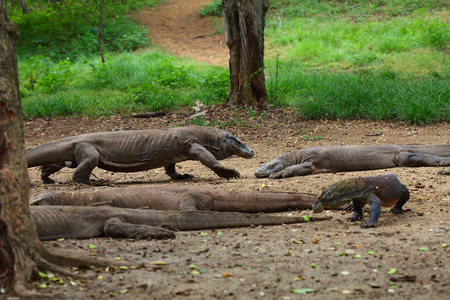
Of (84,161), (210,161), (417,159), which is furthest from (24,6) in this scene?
(417,159)

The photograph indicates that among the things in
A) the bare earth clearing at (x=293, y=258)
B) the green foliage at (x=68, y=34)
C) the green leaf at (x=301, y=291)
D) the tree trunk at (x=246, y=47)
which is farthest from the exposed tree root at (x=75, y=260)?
the green foliage at (x=68, y=34)

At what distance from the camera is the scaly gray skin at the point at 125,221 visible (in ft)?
12.4

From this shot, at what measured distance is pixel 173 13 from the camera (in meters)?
25.2

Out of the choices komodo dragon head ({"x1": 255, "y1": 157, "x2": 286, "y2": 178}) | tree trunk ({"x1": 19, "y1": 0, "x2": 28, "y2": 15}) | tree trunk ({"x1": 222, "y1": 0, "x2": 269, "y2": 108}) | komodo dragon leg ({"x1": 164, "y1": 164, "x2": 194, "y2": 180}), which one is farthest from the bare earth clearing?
tree trunk ({"x1": 19, "y1": 0, "x2": 28, "y2": 15})

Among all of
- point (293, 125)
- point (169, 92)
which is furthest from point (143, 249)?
point (169, 92)

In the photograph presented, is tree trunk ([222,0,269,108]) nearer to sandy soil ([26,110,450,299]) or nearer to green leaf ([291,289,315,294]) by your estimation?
sandy soil ([26,110,450,299])

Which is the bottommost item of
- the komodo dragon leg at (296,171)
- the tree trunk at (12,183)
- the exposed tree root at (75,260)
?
the komodo dragon leg at (296,171)

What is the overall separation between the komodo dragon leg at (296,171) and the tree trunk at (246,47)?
362cm

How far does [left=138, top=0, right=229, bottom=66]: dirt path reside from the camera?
18453mm

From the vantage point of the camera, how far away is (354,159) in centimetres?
650

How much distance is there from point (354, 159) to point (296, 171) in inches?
30.5

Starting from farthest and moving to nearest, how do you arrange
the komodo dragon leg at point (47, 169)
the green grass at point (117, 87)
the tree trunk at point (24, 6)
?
the tree trunk at point (24, 6) < the green grass at point (117, 87) < the komodo dragon leg at point (47, 169)

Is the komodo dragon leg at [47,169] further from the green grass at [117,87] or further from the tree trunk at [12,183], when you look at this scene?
the green grass at [117,87]

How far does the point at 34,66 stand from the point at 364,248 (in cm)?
1358
